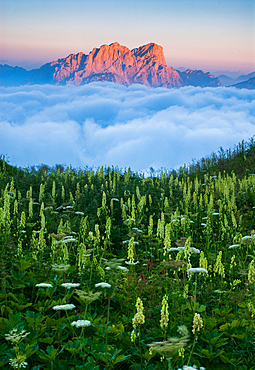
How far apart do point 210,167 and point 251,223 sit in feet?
28.1

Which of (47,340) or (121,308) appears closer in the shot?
(47,340)

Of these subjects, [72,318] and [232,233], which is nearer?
[72,318]

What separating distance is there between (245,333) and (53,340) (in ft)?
7.58

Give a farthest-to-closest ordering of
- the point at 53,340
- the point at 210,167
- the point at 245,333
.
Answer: the point at 210,167, the point at 245,333, the point at 53,340

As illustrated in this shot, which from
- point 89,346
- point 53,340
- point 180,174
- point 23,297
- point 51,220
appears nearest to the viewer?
point 89,346

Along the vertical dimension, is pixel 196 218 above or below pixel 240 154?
below

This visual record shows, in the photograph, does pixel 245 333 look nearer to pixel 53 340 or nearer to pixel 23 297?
pixel 53 340

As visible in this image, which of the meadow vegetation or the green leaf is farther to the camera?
the green leaf

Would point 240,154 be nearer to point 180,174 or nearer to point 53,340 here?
point 180,174

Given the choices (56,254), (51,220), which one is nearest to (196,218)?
(51,220)

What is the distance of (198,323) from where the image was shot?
2723 millimetres

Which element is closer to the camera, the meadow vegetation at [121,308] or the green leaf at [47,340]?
the meadow vegetation at [121,308]

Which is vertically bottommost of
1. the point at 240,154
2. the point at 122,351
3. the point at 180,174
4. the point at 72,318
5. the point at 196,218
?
the point at 122,351

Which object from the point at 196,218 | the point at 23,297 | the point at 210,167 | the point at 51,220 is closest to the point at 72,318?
the point at 23,297
